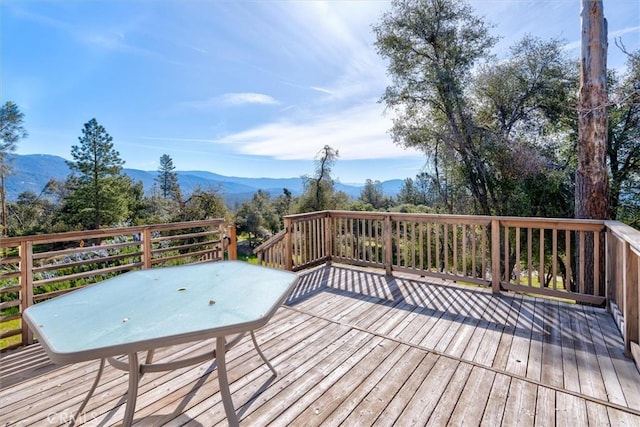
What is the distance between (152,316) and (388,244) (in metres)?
3.63

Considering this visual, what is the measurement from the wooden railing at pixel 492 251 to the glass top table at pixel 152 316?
8.32 feet

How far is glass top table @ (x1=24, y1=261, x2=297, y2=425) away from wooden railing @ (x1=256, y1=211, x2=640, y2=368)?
2.54 m

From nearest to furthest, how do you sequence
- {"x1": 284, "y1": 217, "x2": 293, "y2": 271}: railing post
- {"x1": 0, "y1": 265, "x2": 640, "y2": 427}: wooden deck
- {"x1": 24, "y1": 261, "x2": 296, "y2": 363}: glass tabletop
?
{"x1": 24, "y1": 261, "x2": 296, "y2": 363}: glass tabletop < {"x1": 0, "y1": 265, "x2": 640, "y2": 427}: wooden deck < {"x1": 284, "y1": 217, "x2": 293, "y2": 271}: railing post

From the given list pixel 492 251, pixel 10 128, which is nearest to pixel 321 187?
pixel 492 251

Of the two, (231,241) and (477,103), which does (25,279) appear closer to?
(231,241)

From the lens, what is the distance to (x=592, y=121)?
14.7ft

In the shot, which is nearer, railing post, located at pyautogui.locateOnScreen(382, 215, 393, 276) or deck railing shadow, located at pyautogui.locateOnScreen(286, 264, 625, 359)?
deck railing shadow, located at pyautogui.locateOnScreen(286, 264, 625, 359)

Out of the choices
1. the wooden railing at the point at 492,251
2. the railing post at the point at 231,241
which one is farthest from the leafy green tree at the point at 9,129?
the wooden railing at the point at 492,251

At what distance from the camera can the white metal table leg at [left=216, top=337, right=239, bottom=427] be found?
1.50 m

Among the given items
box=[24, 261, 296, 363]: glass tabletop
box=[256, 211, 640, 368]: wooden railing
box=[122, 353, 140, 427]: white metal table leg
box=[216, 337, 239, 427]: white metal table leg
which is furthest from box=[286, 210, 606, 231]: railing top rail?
box=[122, 353, 140, 427]: white metal table leg

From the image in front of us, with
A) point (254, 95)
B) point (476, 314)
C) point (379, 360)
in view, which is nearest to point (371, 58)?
point (254, 95)

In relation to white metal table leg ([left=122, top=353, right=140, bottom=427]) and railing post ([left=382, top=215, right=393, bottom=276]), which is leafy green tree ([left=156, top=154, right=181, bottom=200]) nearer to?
railing post ([left=382, top=215, right=393, bottom=276])

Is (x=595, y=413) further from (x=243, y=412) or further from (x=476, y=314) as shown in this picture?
(x=243, y=412)

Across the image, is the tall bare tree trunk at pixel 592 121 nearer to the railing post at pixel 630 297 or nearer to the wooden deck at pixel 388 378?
the wooden deck at pixel 388 378
